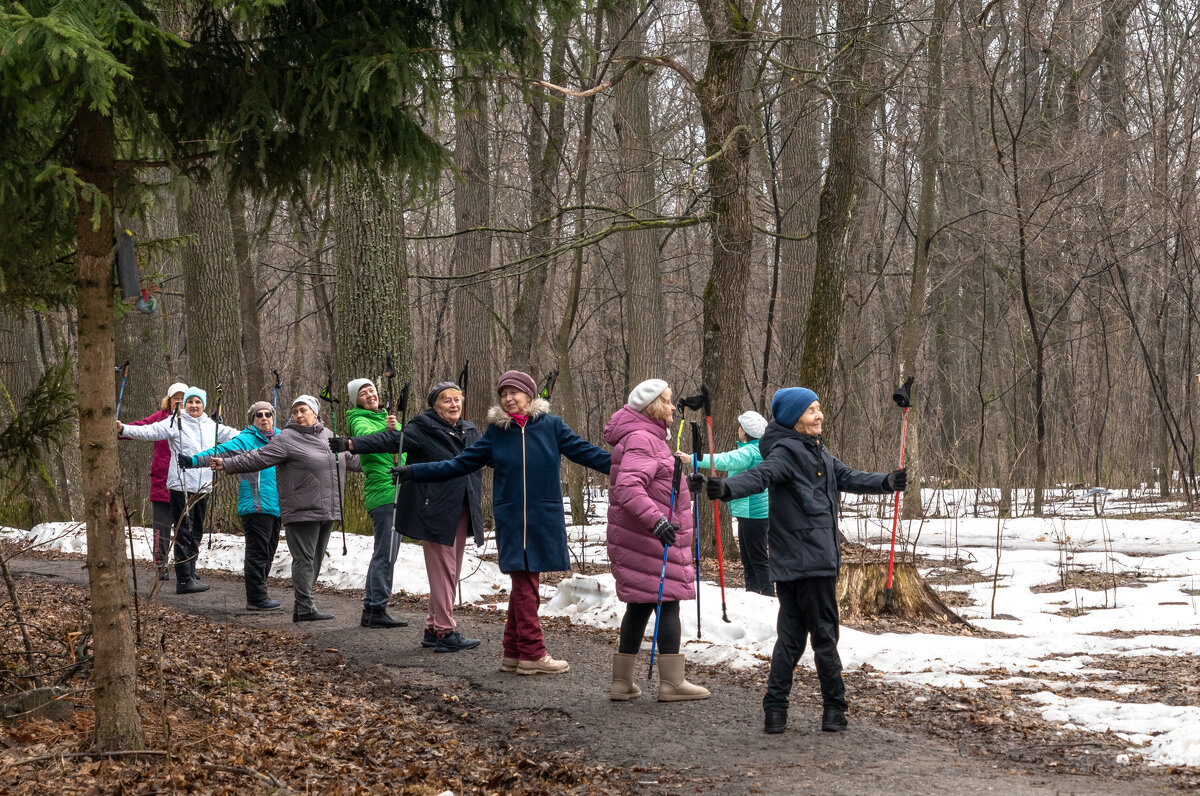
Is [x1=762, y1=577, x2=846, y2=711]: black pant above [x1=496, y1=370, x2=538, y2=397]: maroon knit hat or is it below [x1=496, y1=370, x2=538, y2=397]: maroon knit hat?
below

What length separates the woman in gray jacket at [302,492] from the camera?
8766mm

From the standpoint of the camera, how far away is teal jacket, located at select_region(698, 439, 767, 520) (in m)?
8.98

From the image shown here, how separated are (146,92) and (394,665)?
3.97 m

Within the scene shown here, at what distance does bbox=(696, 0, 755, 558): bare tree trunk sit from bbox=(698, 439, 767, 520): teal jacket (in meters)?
1.31

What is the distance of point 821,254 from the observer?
1201 cm

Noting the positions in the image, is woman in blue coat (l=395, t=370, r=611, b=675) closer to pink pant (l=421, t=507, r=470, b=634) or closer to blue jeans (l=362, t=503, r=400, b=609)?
pink pant (l=421, t=507, r=470, b=634)

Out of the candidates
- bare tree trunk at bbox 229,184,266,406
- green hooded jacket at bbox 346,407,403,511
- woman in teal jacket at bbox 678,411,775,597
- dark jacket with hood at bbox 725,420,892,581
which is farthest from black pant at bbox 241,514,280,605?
bare tree trunk at bbox 229,184,266,406

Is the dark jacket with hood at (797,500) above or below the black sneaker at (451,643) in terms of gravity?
above

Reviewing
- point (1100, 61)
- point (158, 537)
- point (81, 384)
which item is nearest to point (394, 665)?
point (81, 384)

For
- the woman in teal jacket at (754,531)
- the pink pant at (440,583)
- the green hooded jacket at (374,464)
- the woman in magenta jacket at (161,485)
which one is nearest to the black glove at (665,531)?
the pink pant at (440,583)

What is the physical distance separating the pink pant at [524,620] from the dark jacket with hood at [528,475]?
0.15 m

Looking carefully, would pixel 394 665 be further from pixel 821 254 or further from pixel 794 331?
pixel 794 331

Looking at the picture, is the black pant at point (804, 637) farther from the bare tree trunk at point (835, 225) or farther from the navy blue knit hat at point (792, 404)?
the bare tree trunk at point (835, 225)

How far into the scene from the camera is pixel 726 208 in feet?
37.9
